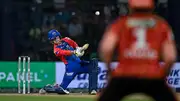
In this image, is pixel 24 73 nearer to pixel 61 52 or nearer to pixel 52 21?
pixel 61 52

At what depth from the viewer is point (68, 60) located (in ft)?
52.5

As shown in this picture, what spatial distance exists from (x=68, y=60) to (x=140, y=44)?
999 cm

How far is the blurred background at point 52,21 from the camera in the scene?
18.5 m

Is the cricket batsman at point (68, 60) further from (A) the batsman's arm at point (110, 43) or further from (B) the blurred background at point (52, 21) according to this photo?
(A) the batsman's arm at point (110, 43)

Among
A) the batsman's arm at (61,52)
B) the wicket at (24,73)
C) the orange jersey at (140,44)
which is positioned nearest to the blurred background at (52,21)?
the wicket at (24,73)

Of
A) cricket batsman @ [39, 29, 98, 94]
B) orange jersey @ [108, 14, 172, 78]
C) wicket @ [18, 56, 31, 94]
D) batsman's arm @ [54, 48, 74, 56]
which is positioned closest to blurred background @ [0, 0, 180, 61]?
wicket @ [18, 56, 31, 94]

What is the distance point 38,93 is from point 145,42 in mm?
10891

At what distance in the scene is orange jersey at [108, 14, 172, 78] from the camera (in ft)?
19.7

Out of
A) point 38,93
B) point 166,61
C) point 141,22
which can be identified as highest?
point 141,22

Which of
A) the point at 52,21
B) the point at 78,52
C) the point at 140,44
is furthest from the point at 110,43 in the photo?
the point at 52,21

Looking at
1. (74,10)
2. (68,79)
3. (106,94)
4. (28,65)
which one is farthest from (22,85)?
(106,94)

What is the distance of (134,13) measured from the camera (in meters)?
6.13

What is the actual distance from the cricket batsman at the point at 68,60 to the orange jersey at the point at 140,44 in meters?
9.72

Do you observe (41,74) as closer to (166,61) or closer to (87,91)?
(87,91)
